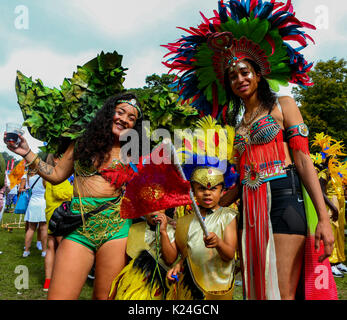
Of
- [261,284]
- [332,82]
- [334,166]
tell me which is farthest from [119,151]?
[332,82]

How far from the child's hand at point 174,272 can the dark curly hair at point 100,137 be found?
96cm

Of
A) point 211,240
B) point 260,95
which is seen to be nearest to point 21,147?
point 211,240

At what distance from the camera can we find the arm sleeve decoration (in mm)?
1791

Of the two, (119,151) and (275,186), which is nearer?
(275,186)

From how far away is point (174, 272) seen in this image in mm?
2027

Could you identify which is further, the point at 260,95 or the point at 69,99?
the point at 69,99

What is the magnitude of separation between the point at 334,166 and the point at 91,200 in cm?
495

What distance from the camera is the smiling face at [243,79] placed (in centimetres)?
200

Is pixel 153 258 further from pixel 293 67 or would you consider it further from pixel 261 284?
pixel 293 67

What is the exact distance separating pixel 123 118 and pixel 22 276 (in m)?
3.61

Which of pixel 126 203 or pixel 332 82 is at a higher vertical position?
pixel 332 82

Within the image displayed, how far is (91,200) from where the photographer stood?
2213mm

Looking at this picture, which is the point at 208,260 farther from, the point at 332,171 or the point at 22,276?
the point at 332,171

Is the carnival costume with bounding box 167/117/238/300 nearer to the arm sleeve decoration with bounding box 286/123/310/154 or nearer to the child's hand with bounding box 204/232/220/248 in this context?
the child's hand with bounding box 204/232/220/248
